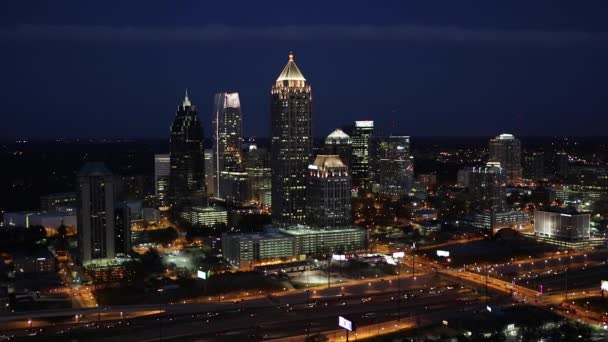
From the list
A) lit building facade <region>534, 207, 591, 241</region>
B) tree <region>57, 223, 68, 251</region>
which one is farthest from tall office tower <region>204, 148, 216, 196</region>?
lit building facade <region>534, 207, 591, 241</region>

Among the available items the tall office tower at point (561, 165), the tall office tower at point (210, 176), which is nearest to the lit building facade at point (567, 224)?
the tall office tower at point (210, 176)

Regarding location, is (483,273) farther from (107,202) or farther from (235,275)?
(107,202)

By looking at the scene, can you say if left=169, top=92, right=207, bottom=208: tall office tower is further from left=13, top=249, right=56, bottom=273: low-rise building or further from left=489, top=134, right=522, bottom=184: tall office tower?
left=489, top=134, right=522, bottom=184: tall office tower

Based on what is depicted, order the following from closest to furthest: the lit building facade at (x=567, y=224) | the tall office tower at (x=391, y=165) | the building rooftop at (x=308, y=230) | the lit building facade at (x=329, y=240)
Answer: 1. the lit building facade at (x=329, y=240)
2. the building rooftop at (x=308, y=230)
3. the lit building facade at (x=567, y=224)
4. the tall office tower at (x=391, y=165)

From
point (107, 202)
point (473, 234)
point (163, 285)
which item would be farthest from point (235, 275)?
point (473, 234)

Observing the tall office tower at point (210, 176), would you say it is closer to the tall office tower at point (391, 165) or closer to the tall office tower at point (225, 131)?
the tall office tower at point (225, 131)

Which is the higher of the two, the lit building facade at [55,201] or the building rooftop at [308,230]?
the lit building facade at [55,201]

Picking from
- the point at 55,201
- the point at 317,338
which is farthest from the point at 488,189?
the point at 55,201
